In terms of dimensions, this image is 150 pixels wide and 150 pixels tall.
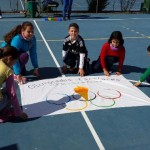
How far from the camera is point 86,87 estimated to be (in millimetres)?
4027

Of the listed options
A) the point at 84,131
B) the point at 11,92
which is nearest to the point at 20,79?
the point at 11,92

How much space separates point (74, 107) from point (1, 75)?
1114mm

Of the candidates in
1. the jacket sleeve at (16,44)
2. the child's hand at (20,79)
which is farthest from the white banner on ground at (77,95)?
the jacket sleeve at (16,44)

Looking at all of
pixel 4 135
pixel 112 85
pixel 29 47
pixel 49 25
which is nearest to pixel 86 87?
pixel 112 85

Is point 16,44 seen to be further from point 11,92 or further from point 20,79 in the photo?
point 11,92

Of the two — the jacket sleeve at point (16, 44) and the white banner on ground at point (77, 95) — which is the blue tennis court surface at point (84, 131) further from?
the jacket sleeve at point (16, 44)

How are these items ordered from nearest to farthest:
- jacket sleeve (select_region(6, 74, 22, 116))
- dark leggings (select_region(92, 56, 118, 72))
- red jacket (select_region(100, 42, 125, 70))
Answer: jacket sleeve (select_region(6, 74, 22, 116)), red jacket (select_region(100, 42, 125, 70)), dark leggings (select_region(92, 56, 118, 72))

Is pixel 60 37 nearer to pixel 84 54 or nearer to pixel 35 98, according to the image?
pixel 84 54

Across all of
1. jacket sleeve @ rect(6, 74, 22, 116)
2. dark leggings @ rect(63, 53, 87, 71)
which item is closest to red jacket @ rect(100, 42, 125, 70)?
dark leggings @ rect(63, 53, 87, 71)

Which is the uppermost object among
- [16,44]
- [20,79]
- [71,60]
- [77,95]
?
[16,44]

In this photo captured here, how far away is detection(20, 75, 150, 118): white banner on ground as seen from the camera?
11.3 ft

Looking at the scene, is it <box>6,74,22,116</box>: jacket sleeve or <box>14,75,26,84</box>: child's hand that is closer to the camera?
<box>6,74,22,116</box>: jacket sleeve

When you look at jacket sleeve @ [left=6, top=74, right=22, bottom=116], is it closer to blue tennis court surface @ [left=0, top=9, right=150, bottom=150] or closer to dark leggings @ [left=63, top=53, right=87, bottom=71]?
blue tennis court surface @ [left=0, top=9, right=150, bottom=150]

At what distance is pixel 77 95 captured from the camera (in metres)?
3.76
